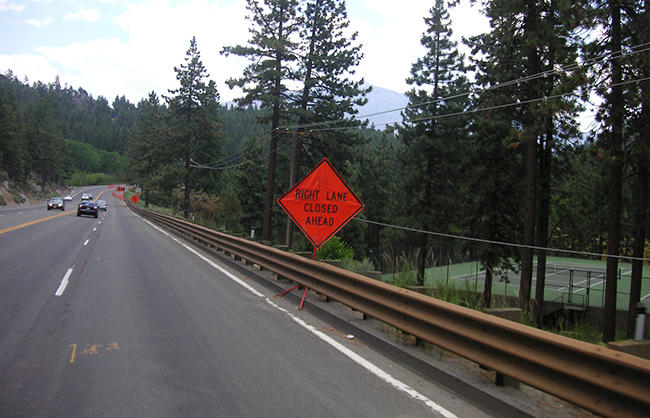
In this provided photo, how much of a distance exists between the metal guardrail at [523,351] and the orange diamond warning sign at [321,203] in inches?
88.0

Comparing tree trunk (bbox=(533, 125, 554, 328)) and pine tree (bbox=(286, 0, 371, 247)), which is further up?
pine tree (bbox=(286, 0, 371, 247))

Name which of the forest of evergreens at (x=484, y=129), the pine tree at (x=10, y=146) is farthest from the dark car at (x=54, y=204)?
the pine tree at (x=10, y=146)

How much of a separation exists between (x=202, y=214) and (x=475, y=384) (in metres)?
52.0

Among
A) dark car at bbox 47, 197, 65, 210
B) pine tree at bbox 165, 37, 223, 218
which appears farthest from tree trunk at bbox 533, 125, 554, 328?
dark car at bbox 47, 197, 65, 210

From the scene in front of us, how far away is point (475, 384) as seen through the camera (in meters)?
4.71

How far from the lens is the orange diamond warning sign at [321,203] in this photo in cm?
972

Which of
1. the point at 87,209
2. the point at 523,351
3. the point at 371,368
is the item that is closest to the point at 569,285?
the point at 371,368

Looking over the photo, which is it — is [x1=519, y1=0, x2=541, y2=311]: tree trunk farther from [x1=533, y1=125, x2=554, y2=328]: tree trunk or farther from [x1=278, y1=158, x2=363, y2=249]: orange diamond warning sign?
[x1=278, y1=158, x2=363, y2=249]: orange diamond warning sign

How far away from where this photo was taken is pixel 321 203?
9812 mm

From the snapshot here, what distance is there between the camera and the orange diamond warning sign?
9.72 metres

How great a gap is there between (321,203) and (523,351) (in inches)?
237

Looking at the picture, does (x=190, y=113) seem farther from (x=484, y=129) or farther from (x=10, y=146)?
(x=10, y=146)

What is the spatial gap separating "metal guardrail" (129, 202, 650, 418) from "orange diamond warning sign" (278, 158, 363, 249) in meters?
2.24

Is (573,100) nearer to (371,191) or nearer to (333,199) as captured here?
(333,199)
